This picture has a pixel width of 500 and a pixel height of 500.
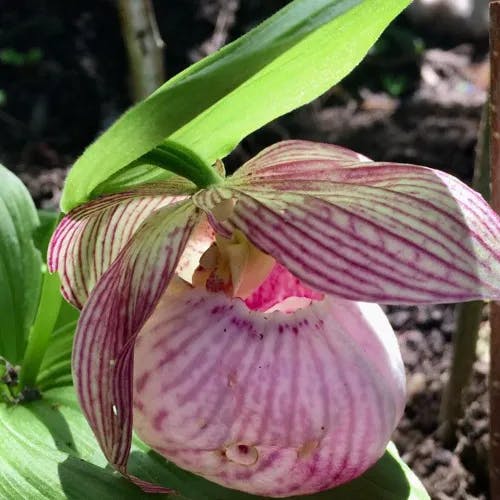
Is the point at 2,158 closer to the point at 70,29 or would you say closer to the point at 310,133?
the point at 70,29

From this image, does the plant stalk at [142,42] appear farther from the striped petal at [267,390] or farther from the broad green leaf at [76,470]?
the striped petal at [267,390]

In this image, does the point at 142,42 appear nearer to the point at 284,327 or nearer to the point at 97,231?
the point at 97,231

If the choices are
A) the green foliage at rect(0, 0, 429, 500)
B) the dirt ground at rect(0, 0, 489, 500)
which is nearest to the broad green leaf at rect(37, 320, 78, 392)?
the green foliage at rect(0, 0, 429, 500)

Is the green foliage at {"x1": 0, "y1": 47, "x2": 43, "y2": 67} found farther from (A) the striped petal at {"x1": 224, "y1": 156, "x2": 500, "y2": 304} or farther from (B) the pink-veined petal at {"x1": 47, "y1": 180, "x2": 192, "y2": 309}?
(A) the striped petal at {"x1": 224, "y1": 156, "x2": 500, "y2": 304}

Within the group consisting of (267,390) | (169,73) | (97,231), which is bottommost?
(267,390)

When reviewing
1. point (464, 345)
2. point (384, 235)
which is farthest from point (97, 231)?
point (464, 345)

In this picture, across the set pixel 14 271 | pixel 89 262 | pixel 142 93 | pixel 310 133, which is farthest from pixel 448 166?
pixel 89 262
